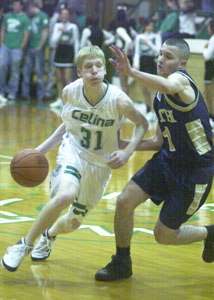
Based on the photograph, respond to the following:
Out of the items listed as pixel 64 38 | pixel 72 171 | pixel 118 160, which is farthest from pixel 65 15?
pixel 118 160

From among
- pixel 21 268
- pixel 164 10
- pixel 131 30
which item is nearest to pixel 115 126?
pixel 21 268

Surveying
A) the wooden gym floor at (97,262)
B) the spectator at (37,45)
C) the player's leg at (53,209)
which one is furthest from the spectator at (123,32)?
the player's leg at (53,209)

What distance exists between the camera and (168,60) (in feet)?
14.3

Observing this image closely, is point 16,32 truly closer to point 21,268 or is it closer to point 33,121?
point 33,121

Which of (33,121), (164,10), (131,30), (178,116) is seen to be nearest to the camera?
(178,116)

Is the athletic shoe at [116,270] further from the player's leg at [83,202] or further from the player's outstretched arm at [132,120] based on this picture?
the player's outstretched arm at [132,120]

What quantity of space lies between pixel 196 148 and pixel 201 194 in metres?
0.32

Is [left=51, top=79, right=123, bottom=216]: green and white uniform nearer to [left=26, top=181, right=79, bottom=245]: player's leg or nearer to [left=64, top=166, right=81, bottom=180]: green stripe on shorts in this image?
[left=64, top=166, right=81, bottom=180]: green stripe on shorts

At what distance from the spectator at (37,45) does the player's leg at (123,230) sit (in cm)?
1213

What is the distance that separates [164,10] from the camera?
15.7m

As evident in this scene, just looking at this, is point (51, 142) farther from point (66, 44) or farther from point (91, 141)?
point (66, 44)

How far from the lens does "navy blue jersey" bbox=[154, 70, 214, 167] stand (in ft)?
13.9

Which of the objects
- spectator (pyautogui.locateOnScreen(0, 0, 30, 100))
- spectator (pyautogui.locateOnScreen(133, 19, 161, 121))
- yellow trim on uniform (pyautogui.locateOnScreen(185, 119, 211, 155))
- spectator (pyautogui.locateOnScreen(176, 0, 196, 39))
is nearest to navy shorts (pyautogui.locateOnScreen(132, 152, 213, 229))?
yellow trim on uniform (pyautogui.locateOnScreen(185, 119, 211, 155))

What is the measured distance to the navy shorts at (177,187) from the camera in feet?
14.2
